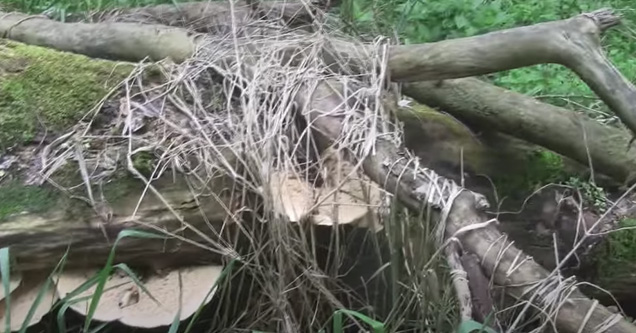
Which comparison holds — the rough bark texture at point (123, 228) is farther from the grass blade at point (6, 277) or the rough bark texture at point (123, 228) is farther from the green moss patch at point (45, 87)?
the green moss patch at point (45, 87)

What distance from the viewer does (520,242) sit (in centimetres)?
262

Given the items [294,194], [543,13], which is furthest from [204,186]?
[543,13]

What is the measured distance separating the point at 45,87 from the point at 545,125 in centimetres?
158

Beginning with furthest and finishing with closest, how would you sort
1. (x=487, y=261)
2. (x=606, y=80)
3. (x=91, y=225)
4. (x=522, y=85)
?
(x=522, y=85)
(x=606, y=80)
(x=91, y=225)
(x=487, y=261)

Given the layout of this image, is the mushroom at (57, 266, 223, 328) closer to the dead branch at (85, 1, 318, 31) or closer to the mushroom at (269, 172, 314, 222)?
the mushroom at (269, 172, 314, 222)

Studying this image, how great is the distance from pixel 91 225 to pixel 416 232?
35.1 inches

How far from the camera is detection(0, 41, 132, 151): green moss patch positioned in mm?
2506

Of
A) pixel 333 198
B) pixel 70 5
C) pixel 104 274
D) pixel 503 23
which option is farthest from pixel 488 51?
pixel 70 5

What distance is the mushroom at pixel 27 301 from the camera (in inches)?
89.4

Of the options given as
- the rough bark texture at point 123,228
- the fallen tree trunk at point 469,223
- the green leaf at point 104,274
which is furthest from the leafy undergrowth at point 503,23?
the green leaf at point 104,274

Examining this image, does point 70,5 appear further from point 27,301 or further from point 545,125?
point 545,125

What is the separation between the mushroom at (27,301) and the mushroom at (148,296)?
0.15ft

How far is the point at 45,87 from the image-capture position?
262 cm

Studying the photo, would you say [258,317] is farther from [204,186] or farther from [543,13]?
[543,13]
